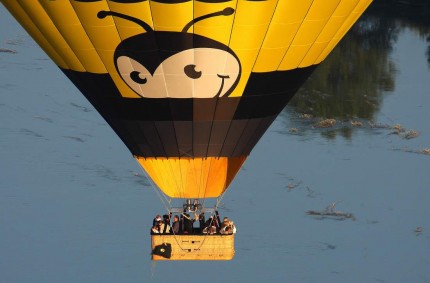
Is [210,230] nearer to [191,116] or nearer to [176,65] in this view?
[191,116]

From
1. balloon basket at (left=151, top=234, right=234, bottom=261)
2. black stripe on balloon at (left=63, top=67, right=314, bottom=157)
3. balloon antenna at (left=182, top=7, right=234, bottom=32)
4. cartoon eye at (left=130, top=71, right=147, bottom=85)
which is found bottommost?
balloon basket at (left=151, top=234, right=234, bottom=261)

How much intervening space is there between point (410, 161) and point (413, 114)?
2847 mm

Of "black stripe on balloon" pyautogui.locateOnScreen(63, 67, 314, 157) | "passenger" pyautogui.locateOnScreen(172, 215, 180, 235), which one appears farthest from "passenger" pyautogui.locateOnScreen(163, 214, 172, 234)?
"black stripe on balloon" pyautogui.locateOnScreen(63, 67, 314, 157)

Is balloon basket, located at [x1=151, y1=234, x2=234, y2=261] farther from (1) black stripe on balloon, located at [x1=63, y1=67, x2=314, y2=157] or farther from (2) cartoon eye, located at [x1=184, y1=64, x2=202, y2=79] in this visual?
(2) cartoon eye, located at [x1=184, y1=64, x2=202, y2=79]

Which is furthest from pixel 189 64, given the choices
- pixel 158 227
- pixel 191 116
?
pixel 158 227

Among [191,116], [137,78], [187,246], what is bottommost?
[187,246]

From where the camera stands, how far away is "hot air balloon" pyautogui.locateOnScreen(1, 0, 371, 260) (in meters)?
16.0

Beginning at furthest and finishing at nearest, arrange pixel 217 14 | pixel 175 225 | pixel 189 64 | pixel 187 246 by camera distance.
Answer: pixel 175 225 → pixel 187 246 → pixel 189 64 → pixel 217 14

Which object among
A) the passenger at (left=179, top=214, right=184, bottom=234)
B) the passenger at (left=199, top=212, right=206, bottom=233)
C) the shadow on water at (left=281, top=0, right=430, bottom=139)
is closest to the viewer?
the passenger at (left=179, top=214, right=184, bottom=234)

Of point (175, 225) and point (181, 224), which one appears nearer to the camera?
point (175, 225)

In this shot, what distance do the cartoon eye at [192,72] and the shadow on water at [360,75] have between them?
15.1m

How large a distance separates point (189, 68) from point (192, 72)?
65 millimetres

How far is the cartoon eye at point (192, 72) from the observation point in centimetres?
1628

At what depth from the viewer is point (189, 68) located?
641 inches
